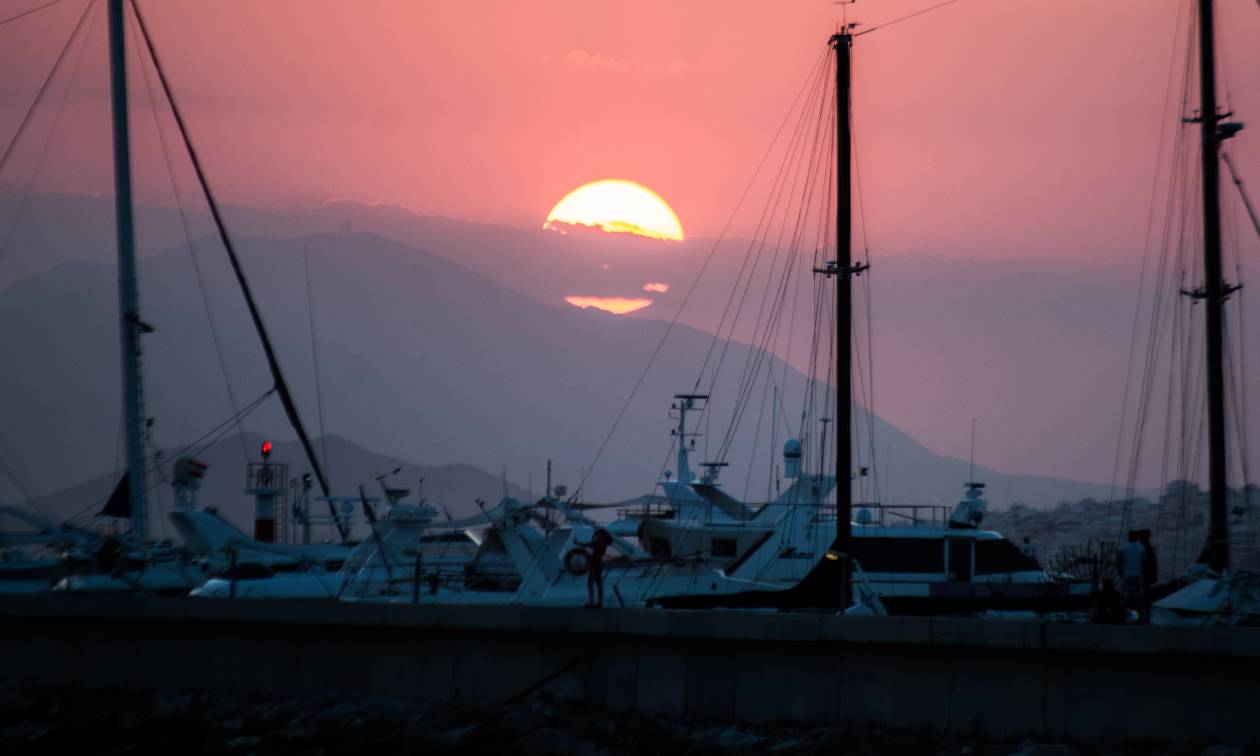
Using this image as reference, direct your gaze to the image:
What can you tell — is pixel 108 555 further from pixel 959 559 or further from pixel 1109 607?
pixel 1109 607

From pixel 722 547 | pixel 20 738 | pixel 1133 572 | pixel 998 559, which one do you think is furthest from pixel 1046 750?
pixel 722 547

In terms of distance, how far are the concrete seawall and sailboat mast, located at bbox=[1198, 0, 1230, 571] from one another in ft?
34.7

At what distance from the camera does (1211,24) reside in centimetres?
2909

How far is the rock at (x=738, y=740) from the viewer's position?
1741 centimetres

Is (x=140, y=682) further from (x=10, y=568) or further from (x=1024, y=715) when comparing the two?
(x=10, y=568)

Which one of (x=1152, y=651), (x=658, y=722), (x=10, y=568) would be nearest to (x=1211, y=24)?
(x=1152, y=651)

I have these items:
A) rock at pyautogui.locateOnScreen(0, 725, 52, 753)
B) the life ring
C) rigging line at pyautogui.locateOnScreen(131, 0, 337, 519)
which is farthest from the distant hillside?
rock at pyautogui.locateOnScreen(0, 725, 52, 753)

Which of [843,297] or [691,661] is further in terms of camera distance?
[843,297]

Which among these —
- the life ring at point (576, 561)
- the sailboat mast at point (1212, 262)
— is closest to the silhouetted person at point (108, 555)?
the life ring at point (576, 561)

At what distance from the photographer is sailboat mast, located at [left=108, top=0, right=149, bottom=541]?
103 feet

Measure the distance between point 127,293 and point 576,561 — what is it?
43.3ft

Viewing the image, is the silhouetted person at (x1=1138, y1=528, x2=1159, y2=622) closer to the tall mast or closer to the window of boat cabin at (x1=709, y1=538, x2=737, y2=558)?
the tall mast

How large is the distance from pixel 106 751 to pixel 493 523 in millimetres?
11031

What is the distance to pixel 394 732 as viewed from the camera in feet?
60.4
